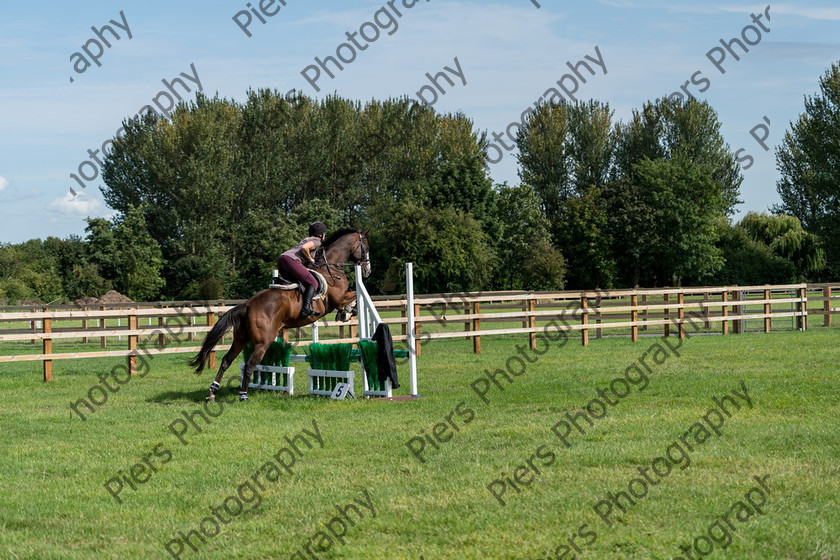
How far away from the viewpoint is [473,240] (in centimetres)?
4869

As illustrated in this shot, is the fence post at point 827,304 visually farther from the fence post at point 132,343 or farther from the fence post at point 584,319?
the fence post at point 132,343

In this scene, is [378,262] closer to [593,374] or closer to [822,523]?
[593,374]

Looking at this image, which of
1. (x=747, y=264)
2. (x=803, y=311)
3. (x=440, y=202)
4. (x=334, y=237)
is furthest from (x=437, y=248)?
(x=334, y=237)

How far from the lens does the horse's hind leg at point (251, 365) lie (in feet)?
36.3

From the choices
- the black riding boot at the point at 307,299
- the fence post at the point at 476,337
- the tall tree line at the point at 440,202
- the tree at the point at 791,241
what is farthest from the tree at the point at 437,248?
the black riding boot at the point at 307,299

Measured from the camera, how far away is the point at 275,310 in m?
11.3

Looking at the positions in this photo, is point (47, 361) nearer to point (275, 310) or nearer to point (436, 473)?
point (275, 310)

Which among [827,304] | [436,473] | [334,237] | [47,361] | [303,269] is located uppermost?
[334,237]

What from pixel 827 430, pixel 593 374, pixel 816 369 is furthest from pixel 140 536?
pixel 816 369

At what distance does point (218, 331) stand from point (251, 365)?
2.11ft

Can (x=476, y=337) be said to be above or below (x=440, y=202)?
below

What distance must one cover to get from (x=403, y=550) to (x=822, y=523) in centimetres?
243

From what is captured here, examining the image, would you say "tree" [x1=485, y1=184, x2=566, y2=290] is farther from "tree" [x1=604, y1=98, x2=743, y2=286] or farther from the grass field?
the grass field

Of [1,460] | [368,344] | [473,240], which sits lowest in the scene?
[1,460]
